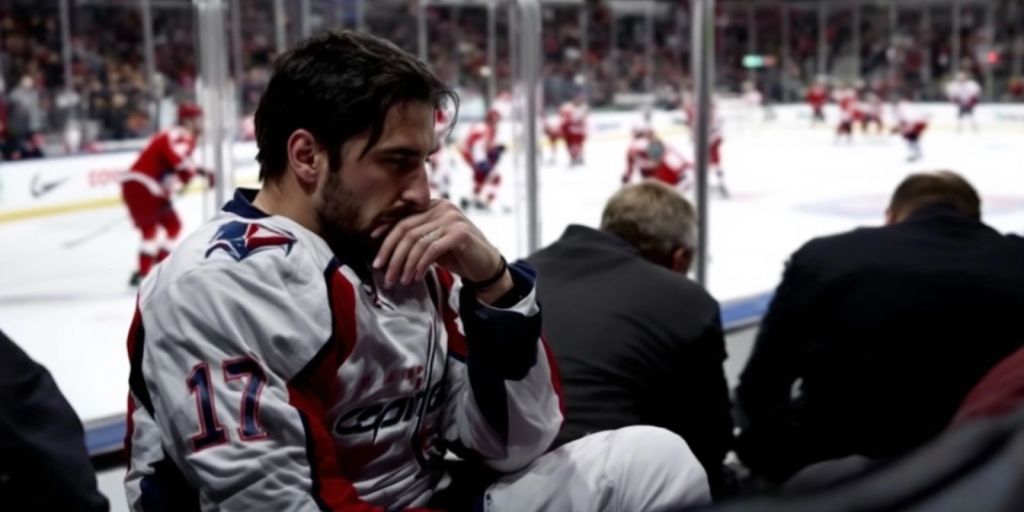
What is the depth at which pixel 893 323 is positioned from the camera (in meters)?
1.92

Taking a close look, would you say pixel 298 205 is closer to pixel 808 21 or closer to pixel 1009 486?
pixel 1009 486

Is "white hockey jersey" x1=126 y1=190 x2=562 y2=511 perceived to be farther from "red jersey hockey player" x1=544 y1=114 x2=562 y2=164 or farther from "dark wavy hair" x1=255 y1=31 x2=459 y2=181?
"red jersey hockey player" x1=544 y1=114 x2=562 y2=164

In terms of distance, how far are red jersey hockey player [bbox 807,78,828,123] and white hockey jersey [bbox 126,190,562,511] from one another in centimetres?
1357

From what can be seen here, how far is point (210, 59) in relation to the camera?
3.29 meters

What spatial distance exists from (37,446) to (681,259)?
130cm

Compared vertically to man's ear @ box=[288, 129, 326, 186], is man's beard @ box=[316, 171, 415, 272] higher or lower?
lower

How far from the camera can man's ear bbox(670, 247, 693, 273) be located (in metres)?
2.07

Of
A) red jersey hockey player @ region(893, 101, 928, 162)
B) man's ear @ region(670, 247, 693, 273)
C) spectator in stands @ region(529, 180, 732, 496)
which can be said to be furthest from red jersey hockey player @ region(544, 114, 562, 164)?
spectator in stands @ region(529, 180, 732, 496)

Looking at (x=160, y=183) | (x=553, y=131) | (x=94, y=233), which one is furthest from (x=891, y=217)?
(x=553, y=131)

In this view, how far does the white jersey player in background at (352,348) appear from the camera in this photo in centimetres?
106

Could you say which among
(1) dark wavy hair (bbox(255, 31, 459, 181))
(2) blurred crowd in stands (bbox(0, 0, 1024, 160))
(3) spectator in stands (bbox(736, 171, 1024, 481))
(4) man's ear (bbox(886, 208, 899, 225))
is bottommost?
(3) spectator in stands (bbox(736, 171, 1024, 481))

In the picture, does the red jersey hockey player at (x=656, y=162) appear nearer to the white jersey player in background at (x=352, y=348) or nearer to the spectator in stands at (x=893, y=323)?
the spectator in stands at (x=893, y=323)

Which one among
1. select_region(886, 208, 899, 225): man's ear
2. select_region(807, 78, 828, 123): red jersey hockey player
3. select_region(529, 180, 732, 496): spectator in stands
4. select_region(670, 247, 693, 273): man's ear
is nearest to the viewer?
select_region(529, 180, 732, 496): spectator in stands

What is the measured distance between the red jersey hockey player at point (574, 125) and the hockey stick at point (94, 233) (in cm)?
441
